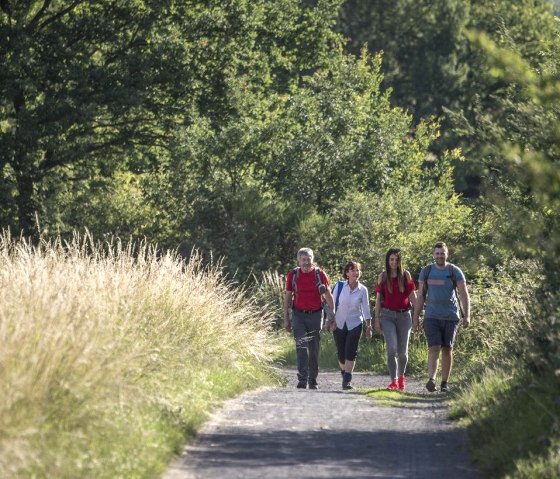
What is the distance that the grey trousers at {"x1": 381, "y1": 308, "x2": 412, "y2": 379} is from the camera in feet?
56.4

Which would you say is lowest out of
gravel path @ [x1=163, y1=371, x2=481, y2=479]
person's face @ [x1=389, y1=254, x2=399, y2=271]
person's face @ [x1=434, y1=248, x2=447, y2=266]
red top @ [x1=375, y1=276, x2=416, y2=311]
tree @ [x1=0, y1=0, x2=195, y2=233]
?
gravel path @ [x1=163, y1=371, x2=481, y2=479]

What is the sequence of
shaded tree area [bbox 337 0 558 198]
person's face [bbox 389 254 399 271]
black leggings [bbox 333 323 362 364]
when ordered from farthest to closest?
1. shaded tree area [bbox 337 0 558 198]
2. black leggings [bbox 333 323 362 364]
3. person's face [bbox 389 254 399 271]

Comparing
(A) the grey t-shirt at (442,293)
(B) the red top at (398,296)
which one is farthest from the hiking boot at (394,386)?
(A) the grey t-shirt at (442,293)

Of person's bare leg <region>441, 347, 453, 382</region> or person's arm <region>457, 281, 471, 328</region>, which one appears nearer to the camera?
person's arm <region>457, 281, 471, 328</region>

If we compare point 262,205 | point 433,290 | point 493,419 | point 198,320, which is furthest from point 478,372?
point 262,205

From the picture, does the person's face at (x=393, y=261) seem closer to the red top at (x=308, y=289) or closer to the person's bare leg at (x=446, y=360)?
the red top at (x=308, y=289)

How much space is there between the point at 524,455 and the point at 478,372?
625cm

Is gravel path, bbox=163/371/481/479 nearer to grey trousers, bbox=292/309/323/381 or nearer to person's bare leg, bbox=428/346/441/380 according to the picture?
person's bare leg, bbox=428/346/441/380

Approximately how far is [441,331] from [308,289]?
179 cm

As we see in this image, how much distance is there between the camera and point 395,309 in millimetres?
17156

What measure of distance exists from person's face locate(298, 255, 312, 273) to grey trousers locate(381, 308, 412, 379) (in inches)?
42.1

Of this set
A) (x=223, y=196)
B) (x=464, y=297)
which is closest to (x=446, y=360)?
(x=464, y=297)

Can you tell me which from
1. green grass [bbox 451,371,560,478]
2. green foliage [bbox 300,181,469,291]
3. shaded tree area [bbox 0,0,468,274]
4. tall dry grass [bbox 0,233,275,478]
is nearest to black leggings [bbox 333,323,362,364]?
tall dry grass [bbox 0,233,275,478]

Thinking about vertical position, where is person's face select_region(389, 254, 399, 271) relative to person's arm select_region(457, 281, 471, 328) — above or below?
above
